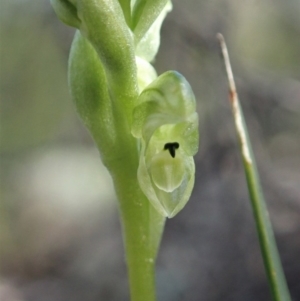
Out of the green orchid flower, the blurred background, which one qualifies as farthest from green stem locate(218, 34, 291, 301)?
the blurred background

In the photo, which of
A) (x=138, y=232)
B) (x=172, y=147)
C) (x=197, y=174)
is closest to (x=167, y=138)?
(x=172, y=147)

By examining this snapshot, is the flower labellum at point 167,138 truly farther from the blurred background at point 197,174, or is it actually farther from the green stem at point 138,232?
the blurred background at point 197,174

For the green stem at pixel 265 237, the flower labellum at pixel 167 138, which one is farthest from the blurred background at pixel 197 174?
the flower labellum at pixel 167 138

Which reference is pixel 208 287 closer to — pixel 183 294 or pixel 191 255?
pixel 183 294

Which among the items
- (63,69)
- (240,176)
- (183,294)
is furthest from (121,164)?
(63,69)

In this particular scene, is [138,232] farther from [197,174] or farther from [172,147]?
[197,174]
